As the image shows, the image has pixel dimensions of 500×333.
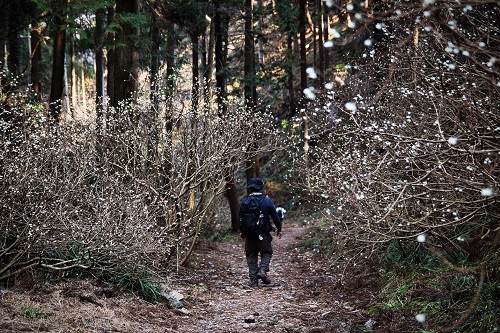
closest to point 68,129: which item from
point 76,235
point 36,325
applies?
point 76,235

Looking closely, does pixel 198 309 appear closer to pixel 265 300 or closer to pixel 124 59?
pixel 265 300

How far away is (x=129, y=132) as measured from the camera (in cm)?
1052

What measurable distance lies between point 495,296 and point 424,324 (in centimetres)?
80

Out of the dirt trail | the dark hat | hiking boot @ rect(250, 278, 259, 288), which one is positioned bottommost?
hiking boot @ rect(250, 278, 259, 288)

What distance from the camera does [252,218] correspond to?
1018cm

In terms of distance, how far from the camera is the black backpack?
10156 millimetres

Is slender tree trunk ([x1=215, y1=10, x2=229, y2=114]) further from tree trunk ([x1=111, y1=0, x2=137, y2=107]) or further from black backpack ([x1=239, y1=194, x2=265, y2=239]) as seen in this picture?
black backpack ([x1=239, y1=194, x2=265, y2=239])

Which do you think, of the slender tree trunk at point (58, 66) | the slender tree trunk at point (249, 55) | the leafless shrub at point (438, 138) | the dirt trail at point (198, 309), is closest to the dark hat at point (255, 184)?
the leafless shrub at point (438, 138)

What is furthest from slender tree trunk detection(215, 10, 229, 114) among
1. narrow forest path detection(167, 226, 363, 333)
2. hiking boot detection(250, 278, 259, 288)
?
hiking boot detection(250, 278, 259, 288)

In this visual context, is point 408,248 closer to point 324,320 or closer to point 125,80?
point 324,320

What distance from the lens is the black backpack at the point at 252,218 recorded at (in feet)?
33.3

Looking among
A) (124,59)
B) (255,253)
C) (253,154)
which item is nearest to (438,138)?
(255,253)

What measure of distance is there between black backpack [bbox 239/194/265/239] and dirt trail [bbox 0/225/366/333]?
1059mm

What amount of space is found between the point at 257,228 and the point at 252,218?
0.71 feet
